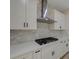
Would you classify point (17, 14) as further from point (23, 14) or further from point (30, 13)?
point (30, 13)

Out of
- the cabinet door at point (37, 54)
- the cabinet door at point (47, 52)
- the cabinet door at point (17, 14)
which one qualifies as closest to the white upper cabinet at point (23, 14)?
the cabinet door at point (17, 14)

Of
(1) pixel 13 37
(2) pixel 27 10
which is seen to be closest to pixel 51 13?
(2) pixel 27 10

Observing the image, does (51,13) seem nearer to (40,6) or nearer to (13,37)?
(40,6)

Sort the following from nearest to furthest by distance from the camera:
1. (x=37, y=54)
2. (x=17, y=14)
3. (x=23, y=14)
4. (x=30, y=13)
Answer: (x=17, y=14)
(x=23, y=14)
(x=37, y=54)
(x=30, y=13)

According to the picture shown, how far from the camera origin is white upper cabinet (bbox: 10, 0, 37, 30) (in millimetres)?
2006

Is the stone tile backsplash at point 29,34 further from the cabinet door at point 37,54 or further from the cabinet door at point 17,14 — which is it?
the cabinet door at point 37,54

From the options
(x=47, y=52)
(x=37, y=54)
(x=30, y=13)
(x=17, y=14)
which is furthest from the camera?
(x=47, y=52)

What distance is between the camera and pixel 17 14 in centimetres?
211

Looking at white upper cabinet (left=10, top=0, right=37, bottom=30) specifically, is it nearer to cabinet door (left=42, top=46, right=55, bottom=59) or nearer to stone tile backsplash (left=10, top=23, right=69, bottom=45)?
stone tile backsplash (left=10, top=23, right=69, bottom=45)

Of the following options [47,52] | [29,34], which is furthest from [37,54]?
[29,34]

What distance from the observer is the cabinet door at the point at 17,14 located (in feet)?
6.48

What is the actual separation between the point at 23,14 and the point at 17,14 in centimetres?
19

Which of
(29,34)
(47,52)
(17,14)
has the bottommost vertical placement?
(47,52)

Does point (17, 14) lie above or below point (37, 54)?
above
